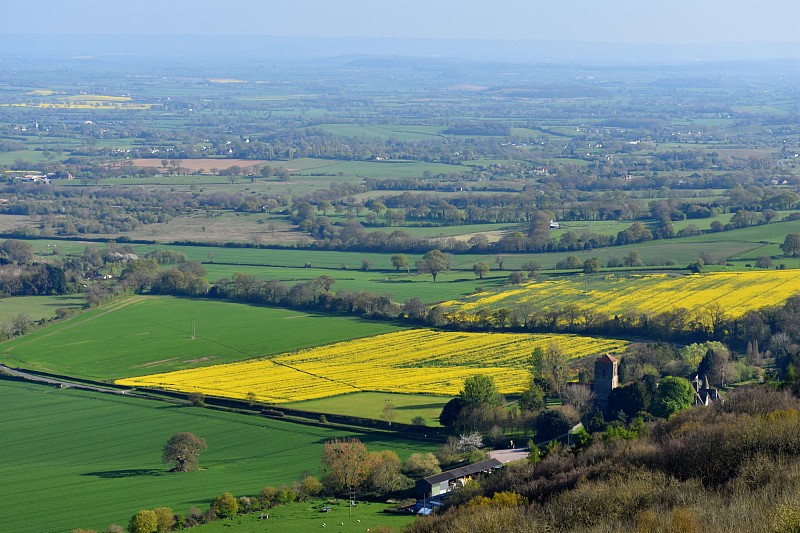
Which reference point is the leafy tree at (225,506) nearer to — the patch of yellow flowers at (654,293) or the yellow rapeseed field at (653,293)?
the yellow rapeseed field at (653,293)

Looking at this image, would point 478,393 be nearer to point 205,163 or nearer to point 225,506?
point 225,506

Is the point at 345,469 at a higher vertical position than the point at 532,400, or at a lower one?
lower

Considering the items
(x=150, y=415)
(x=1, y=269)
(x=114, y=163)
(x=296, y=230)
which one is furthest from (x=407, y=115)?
(x=150, y=415)

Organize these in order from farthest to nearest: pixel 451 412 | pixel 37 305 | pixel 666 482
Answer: pixel 37 305 < pixel 451 412 < pixel 666 482

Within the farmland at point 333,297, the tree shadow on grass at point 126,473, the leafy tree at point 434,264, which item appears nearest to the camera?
the tree shadow on grass at point 126,473

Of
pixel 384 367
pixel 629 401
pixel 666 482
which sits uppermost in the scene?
pixel 666 482

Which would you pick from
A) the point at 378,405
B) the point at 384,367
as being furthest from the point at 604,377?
the point at 384,367

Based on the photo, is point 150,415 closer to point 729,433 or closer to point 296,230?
point 729,433

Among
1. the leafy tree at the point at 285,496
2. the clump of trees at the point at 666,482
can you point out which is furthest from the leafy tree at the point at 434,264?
the clump of trees at the point at 666,482
